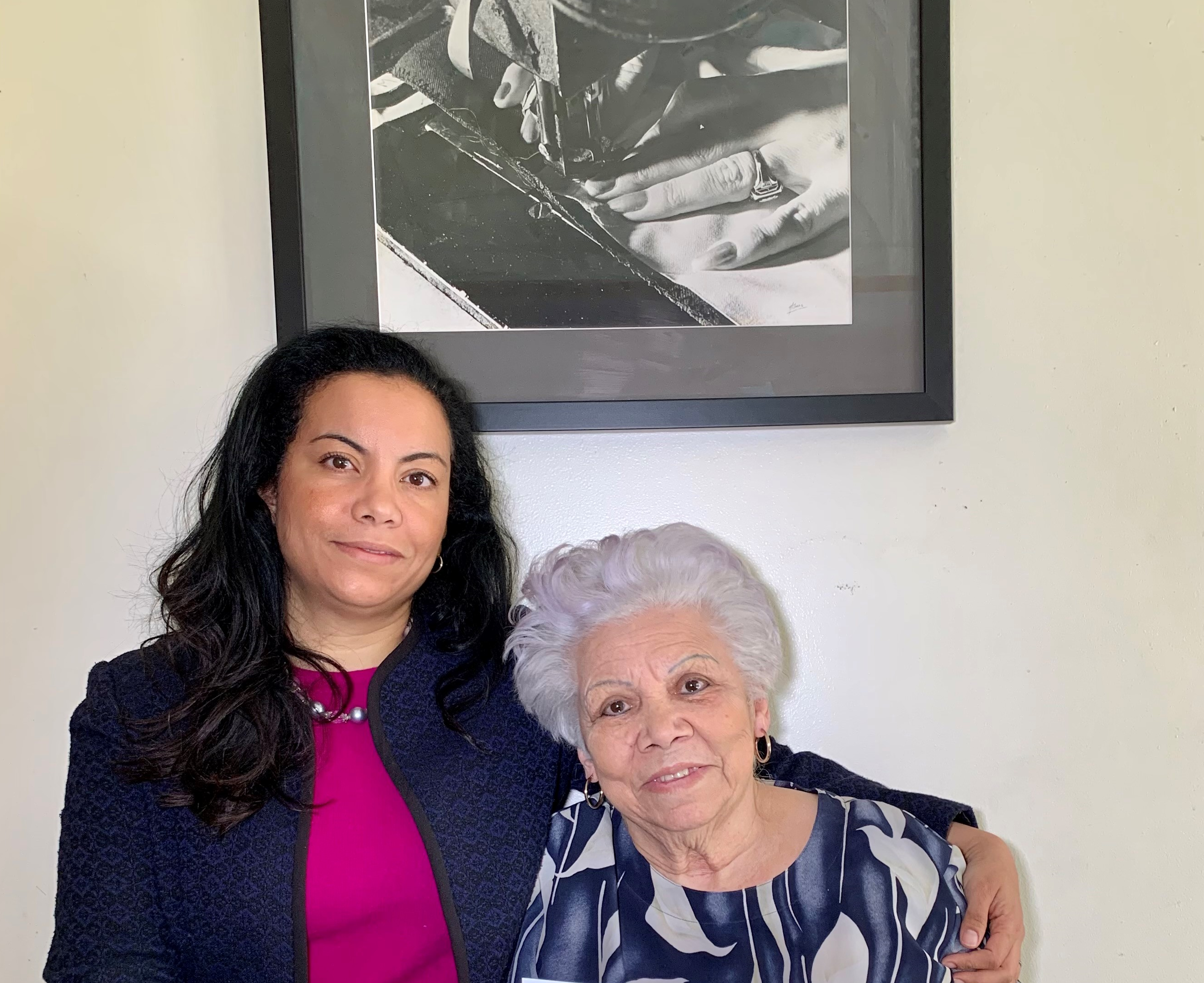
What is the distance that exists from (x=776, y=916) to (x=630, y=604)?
1.50 ft

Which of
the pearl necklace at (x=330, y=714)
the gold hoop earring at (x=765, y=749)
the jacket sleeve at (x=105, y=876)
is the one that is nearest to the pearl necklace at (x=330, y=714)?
the pearl necklace at (x=330, y=714)

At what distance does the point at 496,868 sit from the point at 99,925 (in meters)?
0.49

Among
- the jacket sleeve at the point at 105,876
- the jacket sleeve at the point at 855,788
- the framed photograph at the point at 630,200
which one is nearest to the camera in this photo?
the jacket sleeve at the point at 105,876

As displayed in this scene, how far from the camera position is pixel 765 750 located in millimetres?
1438

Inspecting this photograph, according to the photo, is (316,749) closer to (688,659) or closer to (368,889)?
(368,889)

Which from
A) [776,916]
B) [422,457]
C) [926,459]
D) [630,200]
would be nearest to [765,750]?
[776,916]

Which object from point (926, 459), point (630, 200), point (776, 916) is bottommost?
point (776, 916)

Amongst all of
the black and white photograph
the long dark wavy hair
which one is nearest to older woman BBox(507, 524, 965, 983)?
the long dark wavy hair

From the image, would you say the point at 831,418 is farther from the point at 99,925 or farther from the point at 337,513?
the point at 99,925

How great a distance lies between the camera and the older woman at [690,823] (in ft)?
4.00

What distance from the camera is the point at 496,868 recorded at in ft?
4.16

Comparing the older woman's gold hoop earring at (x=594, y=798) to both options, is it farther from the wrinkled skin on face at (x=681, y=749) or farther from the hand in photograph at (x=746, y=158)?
the hand in photograph at (x=746, y=158)

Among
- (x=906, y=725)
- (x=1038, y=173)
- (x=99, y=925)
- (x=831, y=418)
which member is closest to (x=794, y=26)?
(x=1038, y=173)

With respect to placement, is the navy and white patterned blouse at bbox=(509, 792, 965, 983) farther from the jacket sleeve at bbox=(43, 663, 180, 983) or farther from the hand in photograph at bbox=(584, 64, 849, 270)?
the hand in photograph at bbox=(584, 64, 849, 270)
